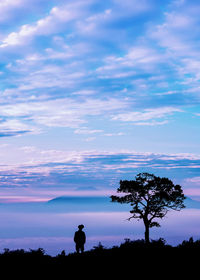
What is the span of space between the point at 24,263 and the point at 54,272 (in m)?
2.06

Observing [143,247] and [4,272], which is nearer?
[4,272]

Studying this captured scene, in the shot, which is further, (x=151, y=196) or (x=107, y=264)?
(x=151, y=196)

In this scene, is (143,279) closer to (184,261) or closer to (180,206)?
(184,261)

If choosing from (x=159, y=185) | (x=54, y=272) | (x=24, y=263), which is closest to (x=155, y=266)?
(x=54, y=272)

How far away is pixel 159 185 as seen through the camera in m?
47.4

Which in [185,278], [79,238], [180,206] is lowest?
[185,278]

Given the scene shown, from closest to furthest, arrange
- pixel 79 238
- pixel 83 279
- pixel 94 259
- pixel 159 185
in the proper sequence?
pixel 83 279 < pixel 94 259 < pixel 79 238 < pixel 159 185

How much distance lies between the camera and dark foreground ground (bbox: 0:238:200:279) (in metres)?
19.2

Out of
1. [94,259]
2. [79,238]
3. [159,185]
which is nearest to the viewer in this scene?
[94,259]

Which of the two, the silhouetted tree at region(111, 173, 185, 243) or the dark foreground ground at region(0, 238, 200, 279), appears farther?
the silhouetted tree at region(111, 173, 185, 243)

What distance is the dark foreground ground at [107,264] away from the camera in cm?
1916

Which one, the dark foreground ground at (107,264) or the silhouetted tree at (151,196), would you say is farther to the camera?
the silhouetted tree at (151,196)

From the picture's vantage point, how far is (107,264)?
814 inches

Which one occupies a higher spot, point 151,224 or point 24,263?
point 151,224
